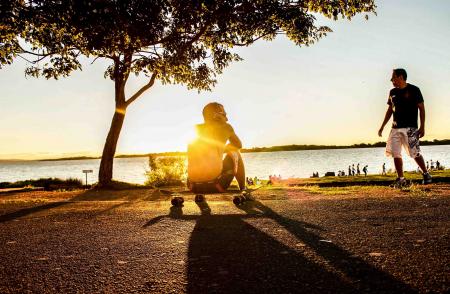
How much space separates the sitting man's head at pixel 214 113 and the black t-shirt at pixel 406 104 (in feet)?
14.3

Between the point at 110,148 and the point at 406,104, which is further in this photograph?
the point at 110,148

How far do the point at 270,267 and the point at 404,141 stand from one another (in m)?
6.94

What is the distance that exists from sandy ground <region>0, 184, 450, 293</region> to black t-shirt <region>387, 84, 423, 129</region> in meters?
2.75

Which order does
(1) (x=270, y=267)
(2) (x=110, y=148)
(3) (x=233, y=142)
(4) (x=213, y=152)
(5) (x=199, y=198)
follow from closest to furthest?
(1) (x=270, y=267) → (4) (x=213, y=152) → (3) (x=233, y=142) → (5) (x=199, y=198) → (2) (x=110, y=148)

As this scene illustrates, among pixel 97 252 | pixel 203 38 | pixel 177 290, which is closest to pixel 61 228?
pixel 97 252

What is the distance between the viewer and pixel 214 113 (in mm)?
7074

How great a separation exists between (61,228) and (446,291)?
481 cm

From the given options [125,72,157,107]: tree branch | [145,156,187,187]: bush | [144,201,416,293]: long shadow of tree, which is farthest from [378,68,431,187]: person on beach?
[145,156,187,187]: bush

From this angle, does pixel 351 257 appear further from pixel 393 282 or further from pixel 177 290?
pixel 177 290

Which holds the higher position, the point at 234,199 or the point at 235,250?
the point at 234,199

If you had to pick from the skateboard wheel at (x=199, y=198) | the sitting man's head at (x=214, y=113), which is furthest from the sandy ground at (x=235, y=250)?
the sitting man's head at (x=214, y=113)

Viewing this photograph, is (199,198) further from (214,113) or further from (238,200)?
(214,113)

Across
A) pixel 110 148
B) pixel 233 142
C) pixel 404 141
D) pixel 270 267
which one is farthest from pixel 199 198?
pixel 110 148

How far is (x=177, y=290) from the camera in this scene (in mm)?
2824
